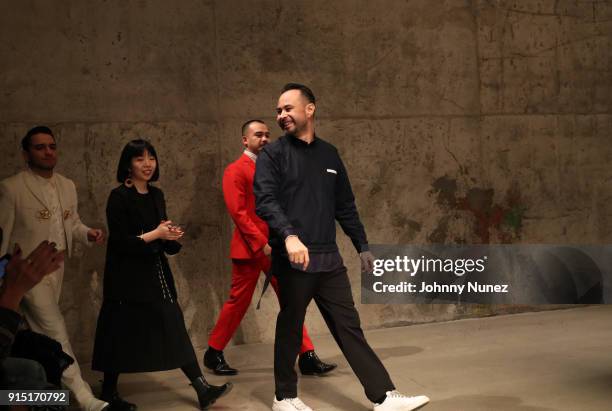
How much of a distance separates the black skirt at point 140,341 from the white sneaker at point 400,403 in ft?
3.57

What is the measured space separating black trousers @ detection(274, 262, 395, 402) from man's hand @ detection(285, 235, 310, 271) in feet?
0.96

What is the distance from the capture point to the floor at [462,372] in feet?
13.9

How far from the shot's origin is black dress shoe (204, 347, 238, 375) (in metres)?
5.05

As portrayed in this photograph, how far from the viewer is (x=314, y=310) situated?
6145 millimetres

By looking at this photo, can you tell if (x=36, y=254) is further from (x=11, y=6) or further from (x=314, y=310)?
(x=314, y=310)

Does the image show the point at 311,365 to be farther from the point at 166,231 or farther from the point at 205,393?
the point at 166,231

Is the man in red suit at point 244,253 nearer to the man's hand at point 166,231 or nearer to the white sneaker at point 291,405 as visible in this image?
the man's hand at point 166,231

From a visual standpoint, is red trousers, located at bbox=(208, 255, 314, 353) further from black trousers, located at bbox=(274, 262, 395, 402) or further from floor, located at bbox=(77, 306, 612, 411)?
black trousers, located at bbox=(274, 262, 395, 402)

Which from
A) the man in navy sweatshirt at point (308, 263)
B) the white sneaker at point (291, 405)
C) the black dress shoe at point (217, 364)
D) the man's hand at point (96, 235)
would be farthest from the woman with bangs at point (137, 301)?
the black dress shoe at point (217, 364)

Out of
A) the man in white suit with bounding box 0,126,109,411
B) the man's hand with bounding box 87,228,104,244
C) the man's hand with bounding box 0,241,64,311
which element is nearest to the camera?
the man's hand with bounding box 0,241,64,311

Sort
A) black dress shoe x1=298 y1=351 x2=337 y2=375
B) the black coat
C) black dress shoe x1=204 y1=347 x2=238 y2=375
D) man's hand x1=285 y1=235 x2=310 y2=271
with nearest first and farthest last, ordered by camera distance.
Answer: man's hand x1=285 y1=235 x2=310 y2=271, the black coat, black dress shoe x1=298 y1=351 x2=337 y2=375, black dress shoe x1=204 y1=347 x2=238 y2=375

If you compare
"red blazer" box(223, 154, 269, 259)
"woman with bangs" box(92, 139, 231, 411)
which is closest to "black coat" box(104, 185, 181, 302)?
"woman with bangs" box(92, 139, 231, 411)

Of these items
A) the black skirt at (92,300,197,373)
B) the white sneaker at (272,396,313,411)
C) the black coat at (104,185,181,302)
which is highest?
the black coat at (104,185,181,302)

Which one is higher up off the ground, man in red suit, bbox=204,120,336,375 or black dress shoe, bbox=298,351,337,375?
man in red suit, bbox=204,120,336,375
